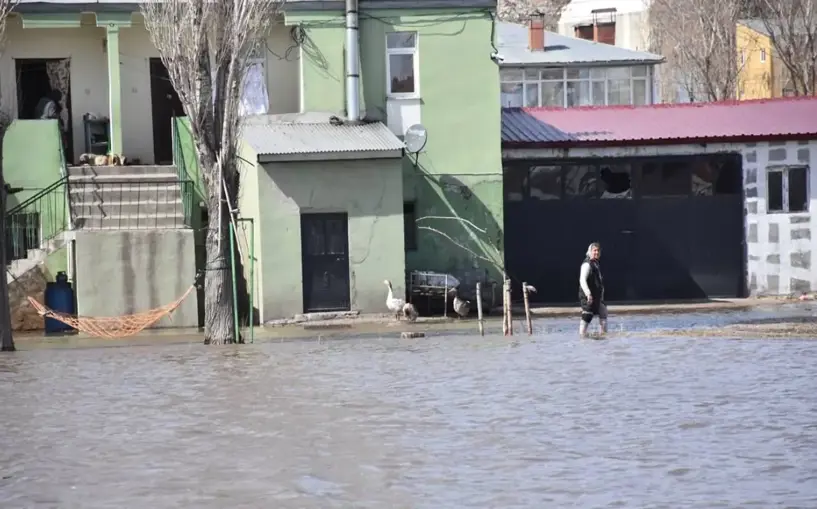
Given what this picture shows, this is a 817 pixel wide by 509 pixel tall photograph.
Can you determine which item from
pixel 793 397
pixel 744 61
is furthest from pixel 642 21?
pixel 793 397

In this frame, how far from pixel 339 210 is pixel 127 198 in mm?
4459

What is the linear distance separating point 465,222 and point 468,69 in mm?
3268

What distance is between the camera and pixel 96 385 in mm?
21219

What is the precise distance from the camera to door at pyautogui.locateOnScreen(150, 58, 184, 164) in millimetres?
36281

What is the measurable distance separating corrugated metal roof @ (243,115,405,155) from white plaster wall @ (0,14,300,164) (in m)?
2.07

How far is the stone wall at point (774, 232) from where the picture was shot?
3591 cm

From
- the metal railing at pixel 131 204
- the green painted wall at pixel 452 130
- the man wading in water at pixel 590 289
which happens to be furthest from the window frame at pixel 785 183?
the metal railing at pixel 131 204

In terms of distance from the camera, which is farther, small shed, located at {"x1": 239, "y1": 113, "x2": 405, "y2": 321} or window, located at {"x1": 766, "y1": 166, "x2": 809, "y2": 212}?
window, located at {"x1": 766, "y1": 166, "x2": 809, "y2": 212}

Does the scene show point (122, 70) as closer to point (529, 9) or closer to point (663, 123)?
point (663, 123)

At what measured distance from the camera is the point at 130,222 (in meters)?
32.4

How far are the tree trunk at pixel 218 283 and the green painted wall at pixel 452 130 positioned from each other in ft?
26.8

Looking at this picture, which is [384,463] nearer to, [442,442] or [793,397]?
[442,442]

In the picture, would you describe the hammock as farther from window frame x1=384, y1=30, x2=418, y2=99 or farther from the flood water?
window frame x1=384, y1=30, x2=418, y2=99

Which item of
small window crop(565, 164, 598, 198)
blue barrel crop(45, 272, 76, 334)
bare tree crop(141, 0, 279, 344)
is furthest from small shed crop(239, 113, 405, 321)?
small window crop(565, 164, 598, 198)
